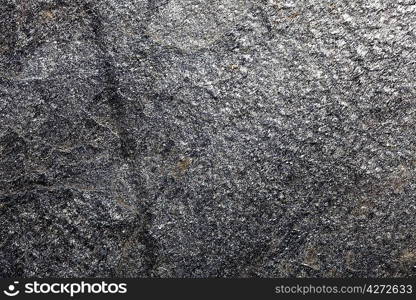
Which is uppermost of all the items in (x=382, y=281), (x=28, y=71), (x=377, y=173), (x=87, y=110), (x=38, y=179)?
(x=28, y=71)

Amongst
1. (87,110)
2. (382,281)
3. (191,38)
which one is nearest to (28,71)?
(87,110)

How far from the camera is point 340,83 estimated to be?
1438 mm

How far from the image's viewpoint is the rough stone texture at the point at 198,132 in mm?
1430

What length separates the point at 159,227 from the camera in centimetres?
146

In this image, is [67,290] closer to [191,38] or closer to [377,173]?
[191,38]

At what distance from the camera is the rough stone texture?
1.43 meters

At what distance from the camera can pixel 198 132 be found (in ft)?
4.75

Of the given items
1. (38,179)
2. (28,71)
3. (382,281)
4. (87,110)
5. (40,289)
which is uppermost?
(28,71)

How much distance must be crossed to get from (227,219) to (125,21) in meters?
0.51

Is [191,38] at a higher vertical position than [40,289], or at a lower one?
higher

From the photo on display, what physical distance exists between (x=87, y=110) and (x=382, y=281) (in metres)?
0.78

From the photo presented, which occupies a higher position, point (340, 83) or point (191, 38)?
point (191, 38)

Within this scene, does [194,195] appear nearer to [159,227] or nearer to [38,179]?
→ [159,227]

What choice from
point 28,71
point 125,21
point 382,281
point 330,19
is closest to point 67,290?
point 28,71
